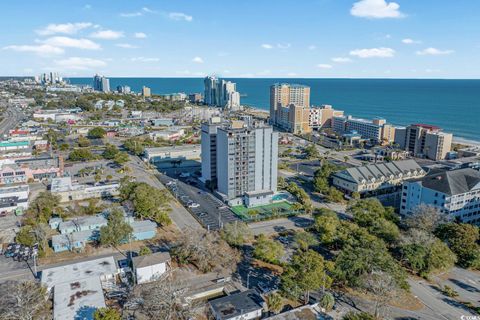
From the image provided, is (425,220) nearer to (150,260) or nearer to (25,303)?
(150,260)

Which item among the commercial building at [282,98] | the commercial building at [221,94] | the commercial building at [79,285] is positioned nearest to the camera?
the commercial building at [79,285]

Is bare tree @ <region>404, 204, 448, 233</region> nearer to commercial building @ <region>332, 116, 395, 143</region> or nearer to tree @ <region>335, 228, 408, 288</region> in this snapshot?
tree @ <region>335, 228, 408, 288</region>

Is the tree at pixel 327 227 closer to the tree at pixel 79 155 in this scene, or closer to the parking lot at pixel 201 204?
the parking lot at pixel 201 204

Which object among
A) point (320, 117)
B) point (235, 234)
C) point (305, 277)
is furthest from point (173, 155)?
point (320, 117)

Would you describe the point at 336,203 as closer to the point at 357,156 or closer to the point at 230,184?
the point at 230,184

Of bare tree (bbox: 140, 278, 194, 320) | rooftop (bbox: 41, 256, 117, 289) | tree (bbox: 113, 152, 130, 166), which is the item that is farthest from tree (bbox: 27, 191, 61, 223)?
tree (bbox: 113, 152, 130, 166)

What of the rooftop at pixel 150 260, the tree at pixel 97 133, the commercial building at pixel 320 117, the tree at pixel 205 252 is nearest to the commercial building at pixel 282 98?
the commercial building at pixel 320 117

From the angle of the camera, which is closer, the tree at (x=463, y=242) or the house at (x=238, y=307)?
the house at (x=238, y=307)
